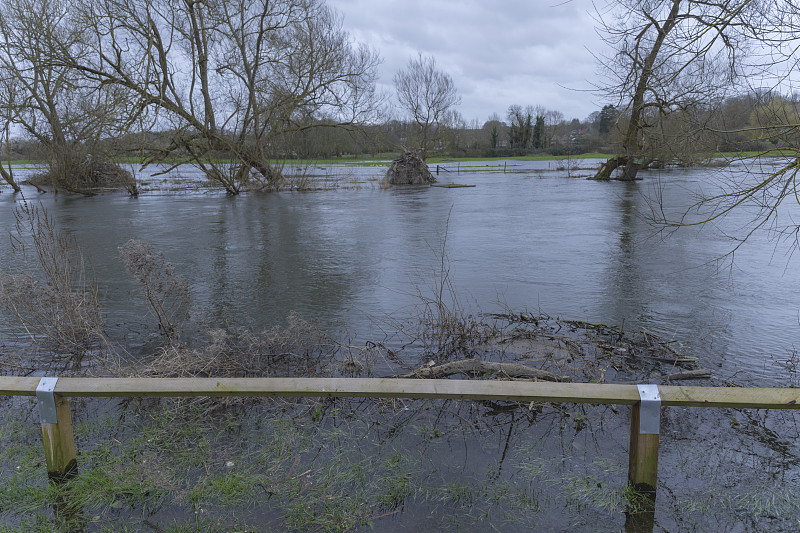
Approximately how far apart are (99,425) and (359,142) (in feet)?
101

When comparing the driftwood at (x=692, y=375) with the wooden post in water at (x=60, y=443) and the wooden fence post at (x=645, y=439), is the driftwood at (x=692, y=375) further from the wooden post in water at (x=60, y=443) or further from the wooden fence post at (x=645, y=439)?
the wooden post in water at (x=60, y=443)

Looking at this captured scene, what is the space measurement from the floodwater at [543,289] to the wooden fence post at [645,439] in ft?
0.86

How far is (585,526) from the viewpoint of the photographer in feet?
11.9

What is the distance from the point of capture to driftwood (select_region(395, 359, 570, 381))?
5480 millimetres

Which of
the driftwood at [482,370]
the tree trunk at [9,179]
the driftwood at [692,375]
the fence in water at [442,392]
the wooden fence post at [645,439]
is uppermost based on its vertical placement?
the tree trunk at [9,179]

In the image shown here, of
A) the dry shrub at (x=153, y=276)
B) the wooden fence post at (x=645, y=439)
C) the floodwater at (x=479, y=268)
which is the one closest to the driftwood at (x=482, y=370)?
the wooden fence post at (x=645, y=439)

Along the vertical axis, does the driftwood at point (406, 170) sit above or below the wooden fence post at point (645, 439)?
above

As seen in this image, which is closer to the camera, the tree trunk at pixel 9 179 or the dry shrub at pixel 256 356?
the dry shrub at pixel 256 356

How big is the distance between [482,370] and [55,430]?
12.1 ft

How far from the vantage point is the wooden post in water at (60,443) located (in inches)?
148

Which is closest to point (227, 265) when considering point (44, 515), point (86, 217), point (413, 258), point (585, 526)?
point (413, 258)

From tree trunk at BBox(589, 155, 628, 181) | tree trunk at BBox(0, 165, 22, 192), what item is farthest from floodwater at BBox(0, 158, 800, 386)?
tree trunk at BBox(589, 155, 628, 181)

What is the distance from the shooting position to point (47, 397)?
141 inches

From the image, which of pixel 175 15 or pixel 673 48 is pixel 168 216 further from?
pixel 673 48
